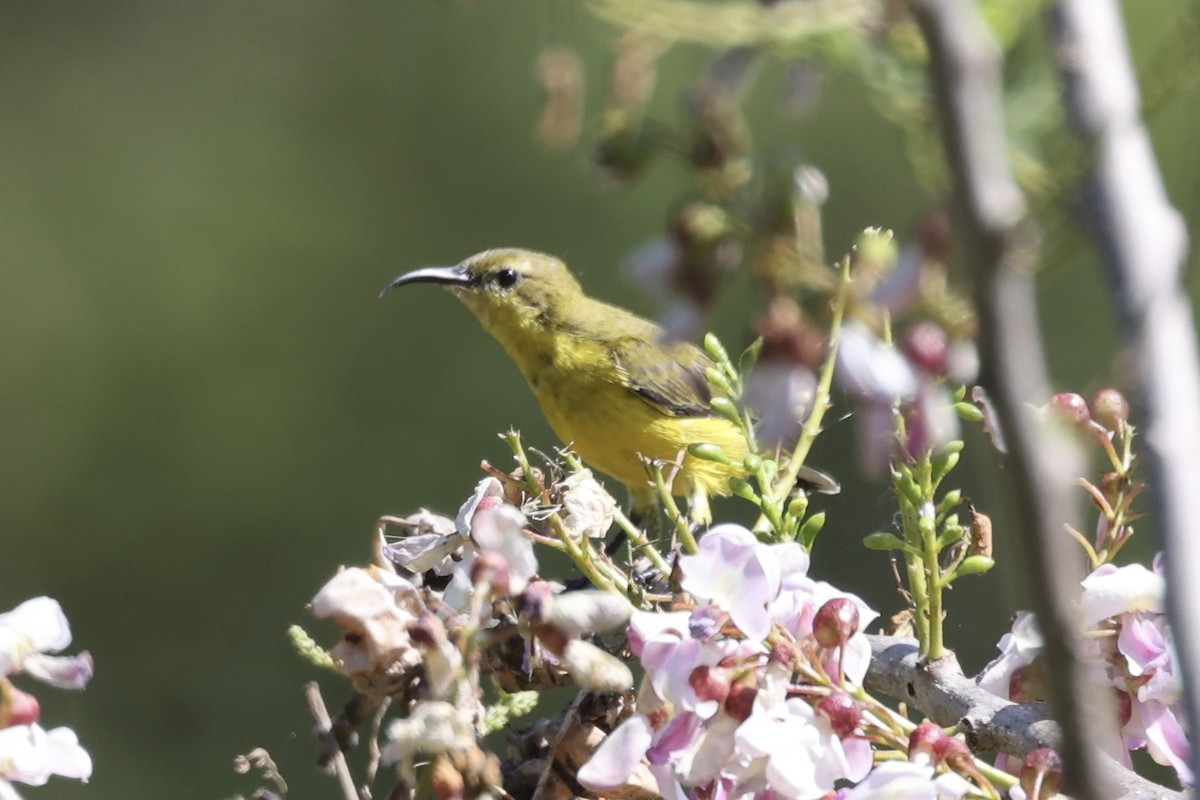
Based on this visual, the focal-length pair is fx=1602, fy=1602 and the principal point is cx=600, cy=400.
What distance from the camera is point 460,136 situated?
870 cm

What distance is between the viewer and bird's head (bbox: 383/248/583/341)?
12.1 feet

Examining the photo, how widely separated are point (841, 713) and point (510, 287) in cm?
286

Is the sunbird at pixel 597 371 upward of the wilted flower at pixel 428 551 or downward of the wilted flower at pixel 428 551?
downward

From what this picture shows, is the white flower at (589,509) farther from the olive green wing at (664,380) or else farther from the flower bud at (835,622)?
the olive green wing at (664,380)

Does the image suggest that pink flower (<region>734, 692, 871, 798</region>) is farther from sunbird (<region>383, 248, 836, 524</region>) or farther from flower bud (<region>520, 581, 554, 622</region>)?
sunbird (<region>383, 248, 836, 524</region>)

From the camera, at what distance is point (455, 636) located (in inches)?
36.0

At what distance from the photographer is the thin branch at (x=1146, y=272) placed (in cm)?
53

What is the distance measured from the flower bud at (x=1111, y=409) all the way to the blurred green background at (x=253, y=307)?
473 centimetres

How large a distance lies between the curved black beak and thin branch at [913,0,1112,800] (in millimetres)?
3186

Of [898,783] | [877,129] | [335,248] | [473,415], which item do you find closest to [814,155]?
[877,129]

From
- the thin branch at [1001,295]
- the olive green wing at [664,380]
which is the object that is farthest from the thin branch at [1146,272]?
the olive green wing at [664,380]

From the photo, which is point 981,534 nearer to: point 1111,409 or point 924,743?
point 1111,409

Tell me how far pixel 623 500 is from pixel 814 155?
388cm

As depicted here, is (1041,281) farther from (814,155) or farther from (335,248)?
(335,248)
